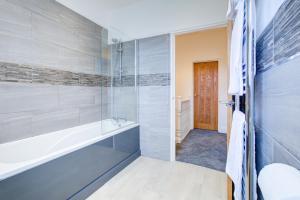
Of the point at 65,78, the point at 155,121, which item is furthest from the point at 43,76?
the point at 155,121

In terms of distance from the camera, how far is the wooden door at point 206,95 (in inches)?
187

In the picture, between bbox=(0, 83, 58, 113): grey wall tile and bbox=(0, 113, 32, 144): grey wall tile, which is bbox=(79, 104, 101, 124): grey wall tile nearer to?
bbox=(0, 83, 58, 113): grey wall tile

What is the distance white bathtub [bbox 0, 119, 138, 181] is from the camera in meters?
1.31

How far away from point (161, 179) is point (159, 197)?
0.36 m

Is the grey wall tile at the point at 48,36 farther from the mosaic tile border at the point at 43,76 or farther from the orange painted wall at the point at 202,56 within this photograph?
the orange painted wall at the point at 202,56

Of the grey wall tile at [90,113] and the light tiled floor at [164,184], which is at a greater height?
the grey wall tile at [90,113]

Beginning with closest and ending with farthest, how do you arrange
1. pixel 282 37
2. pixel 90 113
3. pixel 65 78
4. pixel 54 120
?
pixel 282 37
pixel 54 120
pixel 65 78
pixel 90 113

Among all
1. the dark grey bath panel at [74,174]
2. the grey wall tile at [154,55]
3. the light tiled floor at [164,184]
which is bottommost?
the light tiled floor at [164,184]

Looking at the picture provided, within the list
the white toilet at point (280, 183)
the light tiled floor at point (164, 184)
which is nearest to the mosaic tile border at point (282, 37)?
the white toilet at point (280, 183)

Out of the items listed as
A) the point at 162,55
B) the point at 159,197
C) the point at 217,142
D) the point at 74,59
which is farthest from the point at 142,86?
the point at 217,142

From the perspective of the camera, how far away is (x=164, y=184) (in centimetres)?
206

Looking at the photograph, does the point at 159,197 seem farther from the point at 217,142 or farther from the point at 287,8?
the point at 217,142

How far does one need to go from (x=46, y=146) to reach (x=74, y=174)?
83 centimetres

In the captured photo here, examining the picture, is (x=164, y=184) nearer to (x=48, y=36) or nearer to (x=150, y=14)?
(x=48, y=36)
